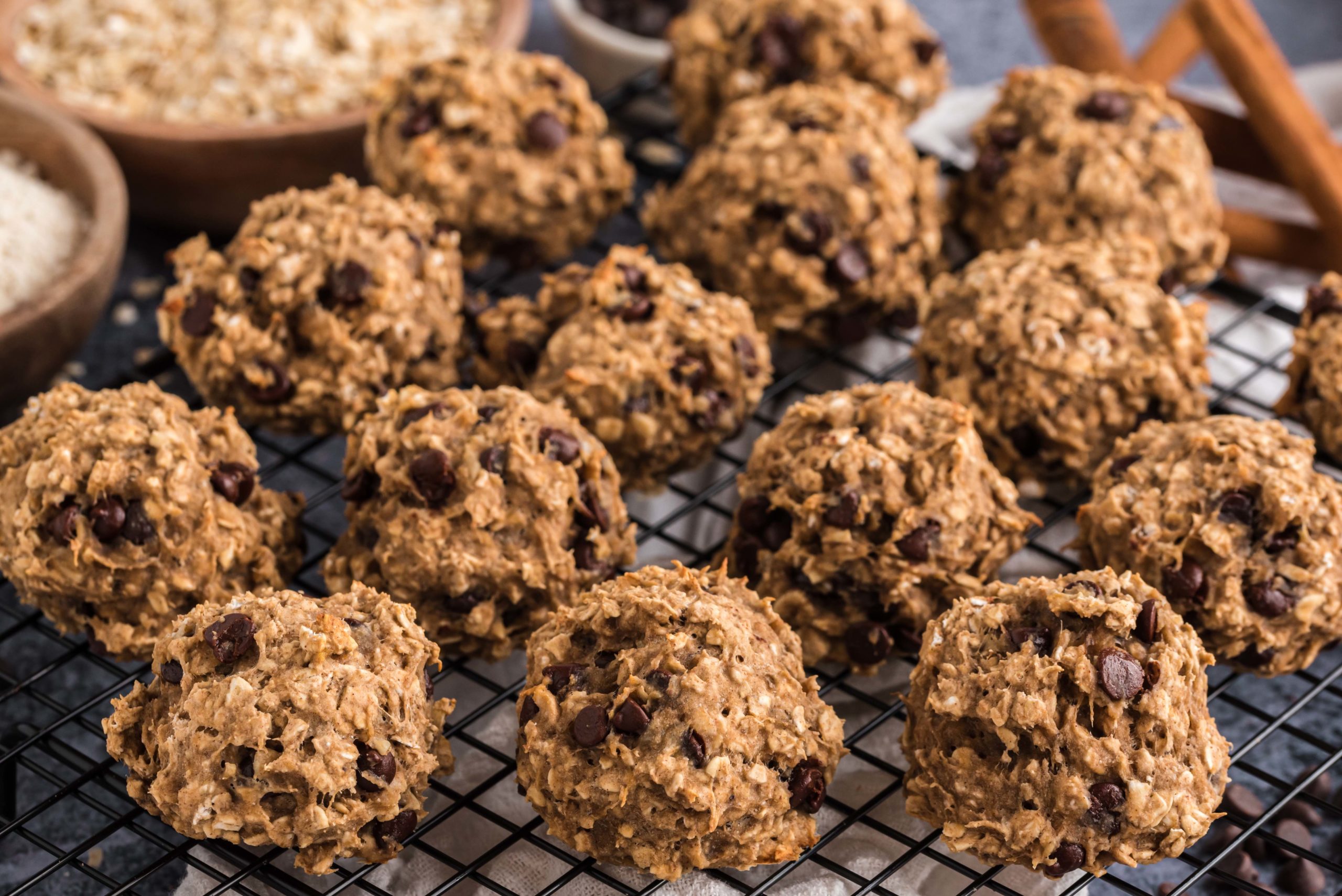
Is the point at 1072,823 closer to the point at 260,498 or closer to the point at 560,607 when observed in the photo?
the point at 560,607

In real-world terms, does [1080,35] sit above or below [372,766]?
above

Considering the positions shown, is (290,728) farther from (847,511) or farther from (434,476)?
(847,511)

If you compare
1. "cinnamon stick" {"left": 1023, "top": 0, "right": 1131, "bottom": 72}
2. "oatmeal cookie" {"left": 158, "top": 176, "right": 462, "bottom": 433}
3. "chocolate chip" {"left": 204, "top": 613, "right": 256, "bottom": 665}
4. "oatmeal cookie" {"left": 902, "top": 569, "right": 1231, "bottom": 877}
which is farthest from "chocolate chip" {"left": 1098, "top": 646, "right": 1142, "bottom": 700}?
"cinnamon stick" {"left": 1023, "top": 0, "right": 1131, "bottom": 72}

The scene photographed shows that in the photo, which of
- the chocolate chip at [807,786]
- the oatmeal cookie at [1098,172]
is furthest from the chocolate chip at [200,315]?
the oatmeal cookie at [1098,172]

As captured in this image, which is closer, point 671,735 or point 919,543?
point 671,735

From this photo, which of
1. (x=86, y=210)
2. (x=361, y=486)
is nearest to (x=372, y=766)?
(x=361, y=486)

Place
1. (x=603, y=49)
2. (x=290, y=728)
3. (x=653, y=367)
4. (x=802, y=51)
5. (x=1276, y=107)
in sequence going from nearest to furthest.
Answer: (x=290, y=728)
(x=653, y=367)
(x=802, y=51)
(x=1276, y=107)
(x=603, y=49)

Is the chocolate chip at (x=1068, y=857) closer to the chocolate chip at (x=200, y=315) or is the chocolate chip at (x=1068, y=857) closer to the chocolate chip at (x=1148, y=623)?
the chocolate chip at (x=1148, y=623)

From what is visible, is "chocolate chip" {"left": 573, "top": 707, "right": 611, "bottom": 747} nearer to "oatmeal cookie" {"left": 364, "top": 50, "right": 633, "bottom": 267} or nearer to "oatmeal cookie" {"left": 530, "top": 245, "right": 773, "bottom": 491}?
"oatmeal cookie" {"left": 530, "top": 245, "right": 773, "bottom": 491}
